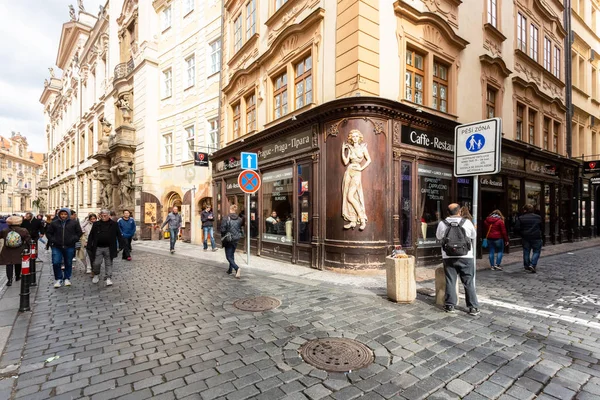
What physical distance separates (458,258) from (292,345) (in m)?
3.04

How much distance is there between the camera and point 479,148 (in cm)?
536

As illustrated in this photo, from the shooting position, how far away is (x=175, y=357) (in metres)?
3.44

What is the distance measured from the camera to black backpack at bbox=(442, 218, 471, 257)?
4844 mm

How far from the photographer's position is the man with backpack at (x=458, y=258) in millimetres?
4875

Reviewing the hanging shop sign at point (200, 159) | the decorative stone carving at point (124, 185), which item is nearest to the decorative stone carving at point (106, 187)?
the decorative stone carving at point (124, 185)

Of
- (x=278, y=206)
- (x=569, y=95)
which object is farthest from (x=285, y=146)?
(x=569, y=95)

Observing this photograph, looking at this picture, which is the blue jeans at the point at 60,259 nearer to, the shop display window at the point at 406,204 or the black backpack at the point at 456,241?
the black backpack at the point at 456,241

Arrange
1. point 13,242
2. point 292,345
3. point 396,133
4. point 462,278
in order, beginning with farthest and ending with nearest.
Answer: point 396,133 < point 13,242 < point 462,278 < point 292,345

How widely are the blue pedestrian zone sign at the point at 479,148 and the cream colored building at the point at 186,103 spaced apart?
1244 centimetres

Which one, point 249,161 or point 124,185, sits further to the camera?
point 124,185

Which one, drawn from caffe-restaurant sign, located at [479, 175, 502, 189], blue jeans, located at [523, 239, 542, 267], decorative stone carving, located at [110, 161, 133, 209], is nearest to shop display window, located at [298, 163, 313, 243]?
blue jeans, located at [523, 239, 542, 267]

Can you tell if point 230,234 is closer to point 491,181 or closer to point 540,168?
point 491,181

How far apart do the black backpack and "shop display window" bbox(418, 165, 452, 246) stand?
4419 millimetres

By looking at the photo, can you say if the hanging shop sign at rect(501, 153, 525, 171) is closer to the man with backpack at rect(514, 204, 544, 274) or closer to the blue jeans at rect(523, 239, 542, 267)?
the man with backpack at rect(514, 204, 544, 274)
